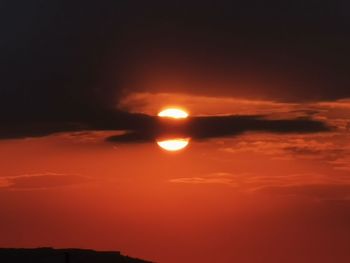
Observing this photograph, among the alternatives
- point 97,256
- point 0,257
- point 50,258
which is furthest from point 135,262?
point 0,257

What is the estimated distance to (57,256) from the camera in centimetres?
13438

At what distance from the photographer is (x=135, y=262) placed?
129125mm

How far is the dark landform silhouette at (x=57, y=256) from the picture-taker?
12744cm

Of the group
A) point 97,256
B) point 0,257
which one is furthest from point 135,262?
point 0,257

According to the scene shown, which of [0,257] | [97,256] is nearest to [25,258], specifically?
[0,257]

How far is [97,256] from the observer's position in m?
128

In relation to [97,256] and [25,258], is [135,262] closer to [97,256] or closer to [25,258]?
[97,256]

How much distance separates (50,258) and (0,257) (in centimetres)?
812

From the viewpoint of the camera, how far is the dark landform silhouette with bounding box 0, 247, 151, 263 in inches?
5017

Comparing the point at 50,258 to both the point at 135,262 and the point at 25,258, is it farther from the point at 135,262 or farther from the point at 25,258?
the point at 135,262

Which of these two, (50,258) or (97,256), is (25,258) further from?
(97,256)

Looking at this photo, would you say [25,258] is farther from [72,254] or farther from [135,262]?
[135,262]

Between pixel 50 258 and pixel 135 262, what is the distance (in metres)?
13.9

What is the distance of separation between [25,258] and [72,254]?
7.65 metres
